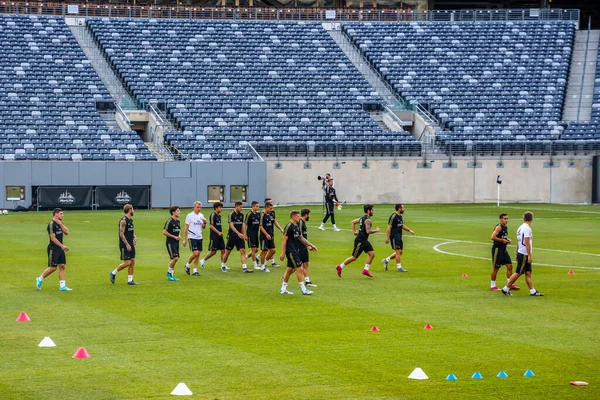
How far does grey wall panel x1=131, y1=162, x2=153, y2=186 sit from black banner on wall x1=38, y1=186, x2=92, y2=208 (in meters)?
2.64

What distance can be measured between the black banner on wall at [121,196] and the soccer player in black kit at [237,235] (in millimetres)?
30524

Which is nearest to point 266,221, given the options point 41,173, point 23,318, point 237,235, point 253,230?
point 237,235

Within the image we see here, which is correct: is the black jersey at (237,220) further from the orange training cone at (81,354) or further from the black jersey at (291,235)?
the orange training cone at (81,354)

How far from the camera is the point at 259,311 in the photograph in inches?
853

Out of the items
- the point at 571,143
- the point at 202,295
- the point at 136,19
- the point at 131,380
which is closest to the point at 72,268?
the point at 202,295

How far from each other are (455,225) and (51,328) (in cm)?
2909

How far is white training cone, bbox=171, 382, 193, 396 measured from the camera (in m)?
14.1

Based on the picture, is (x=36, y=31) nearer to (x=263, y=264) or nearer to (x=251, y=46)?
(x=251, y=46)

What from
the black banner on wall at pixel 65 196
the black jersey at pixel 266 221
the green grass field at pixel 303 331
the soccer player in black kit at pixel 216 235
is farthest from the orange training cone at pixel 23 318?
the black banner on wall at pixel 65 196

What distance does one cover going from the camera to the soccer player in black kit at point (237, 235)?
28.8 m

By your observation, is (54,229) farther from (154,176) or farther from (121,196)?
(154,176)

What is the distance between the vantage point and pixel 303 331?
19.2m

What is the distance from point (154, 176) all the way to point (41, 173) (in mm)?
6250

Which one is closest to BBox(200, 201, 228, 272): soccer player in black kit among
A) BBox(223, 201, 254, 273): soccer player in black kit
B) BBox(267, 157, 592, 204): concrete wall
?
BBox(223, 201, 254, 273): soccer player in black kit
